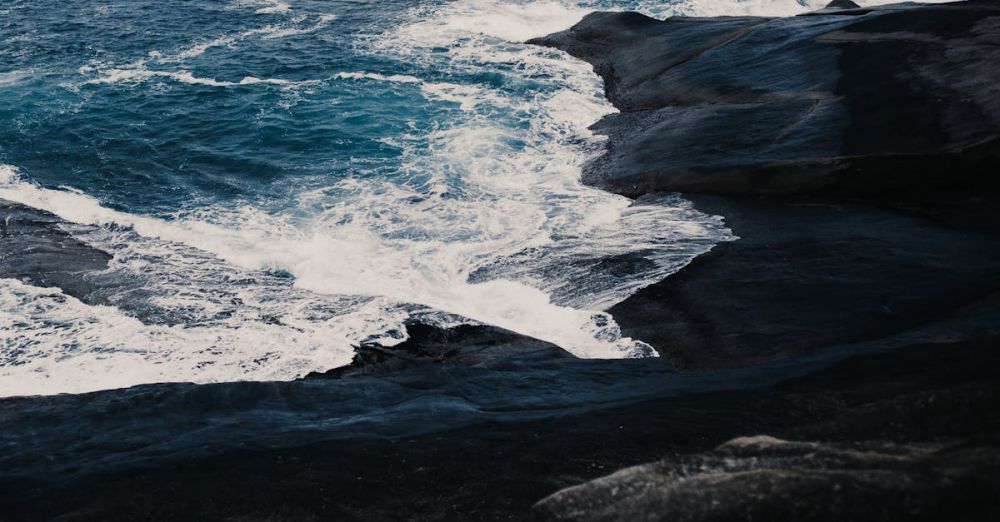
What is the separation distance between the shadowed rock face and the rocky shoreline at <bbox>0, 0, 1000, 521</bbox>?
65 mm

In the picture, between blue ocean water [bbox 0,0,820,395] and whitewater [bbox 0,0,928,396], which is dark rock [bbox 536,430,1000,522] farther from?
blue ocean water [bbox 0,0,820,395]

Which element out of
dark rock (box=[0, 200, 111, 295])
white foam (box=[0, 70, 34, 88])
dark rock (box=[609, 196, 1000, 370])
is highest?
white foam (box=[0, 70, 34, 88])

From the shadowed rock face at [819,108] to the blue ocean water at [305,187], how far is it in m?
1.29

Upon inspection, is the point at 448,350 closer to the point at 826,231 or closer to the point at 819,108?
the point at 826,231

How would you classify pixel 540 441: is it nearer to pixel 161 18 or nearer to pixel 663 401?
pixel 663 401

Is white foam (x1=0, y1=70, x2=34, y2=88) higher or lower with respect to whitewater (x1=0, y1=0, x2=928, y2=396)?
higher

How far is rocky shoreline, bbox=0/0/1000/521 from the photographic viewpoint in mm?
7301

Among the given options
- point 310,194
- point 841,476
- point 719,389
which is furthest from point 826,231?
point 310,194

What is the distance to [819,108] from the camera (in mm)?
18609

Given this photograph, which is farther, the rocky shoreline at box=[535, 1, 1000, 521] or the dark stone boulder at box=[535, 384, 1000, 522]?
the rocky shoreline at box=[535, 1, 1000, 521]

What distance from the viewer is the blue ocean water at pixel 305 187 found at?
14.1m

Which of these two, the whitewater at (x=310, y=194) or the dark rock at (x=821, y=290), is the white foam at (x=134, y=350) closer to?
the whitewater at (x=310, y=194)

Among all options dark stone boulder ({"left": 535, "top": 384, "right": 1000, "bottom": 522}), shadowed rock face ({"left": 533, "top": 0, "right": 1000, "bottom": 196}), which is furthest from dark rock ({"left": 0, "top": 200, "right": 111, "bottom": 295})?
dark stone boulder ({"left": 535, "top": 384, "right": 1000, "bottom": 522})

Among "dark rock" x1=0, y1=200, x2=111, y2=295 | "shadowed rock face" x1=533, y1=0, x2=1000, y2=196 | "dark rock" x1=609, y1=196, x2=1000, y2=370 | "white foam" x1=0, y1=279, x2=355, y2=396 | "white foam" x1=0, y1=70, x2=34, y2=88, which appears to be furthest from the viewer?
"white foam" x1=0, y1=70, x2=34, y2=88
